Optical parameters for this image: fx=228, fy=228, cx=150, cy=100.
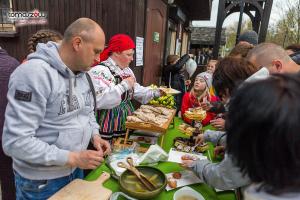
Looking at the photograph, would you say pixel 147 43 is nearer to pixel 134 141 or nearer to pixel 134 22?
pixel 134 22

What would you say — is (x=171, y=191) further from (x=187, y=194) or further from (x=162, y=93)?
(x=162, y=93)

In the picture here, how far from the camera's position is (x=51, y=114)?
1.31 meters

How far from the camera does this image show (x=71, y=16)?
353 cm

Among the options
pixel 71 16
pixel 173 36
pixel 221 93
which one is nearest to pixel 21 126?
pixel 221 93

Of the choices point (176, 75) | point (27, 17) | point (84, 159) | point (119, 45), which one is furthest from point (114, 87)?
point (176, 75)

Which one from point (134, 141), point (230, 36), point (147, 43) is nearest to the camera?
point (134, 141)

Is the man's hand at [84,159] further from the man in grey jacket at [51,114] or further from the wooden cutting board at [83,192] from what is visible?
the wooden cutting board at [83,192]

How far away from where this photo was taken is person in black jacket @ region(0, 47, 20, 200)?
5.98 ft

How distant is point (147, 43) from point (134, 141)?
2.61 meters

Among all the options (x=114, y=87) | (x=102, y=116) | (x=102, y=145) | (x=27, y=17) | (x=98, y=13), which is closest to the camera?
(x=102, y=145)

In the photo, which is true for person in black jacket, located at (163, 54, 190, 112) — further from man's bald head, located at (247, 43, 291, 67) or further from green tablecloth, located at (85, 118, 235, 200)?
green tablecloth, located at (85, 118, 235, 200)

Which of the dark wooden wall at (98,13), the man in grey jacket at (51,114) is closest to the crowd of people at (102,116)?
the man in grey jacket at (51,114)

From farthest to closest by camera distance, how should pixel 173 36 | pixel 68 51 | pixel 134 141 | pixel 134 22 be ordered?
pixel 173 36 < pixel 134 22 < pixel 134 141 < pixel 68 51

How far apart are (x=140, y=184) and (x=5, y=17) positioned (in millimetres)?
3932
